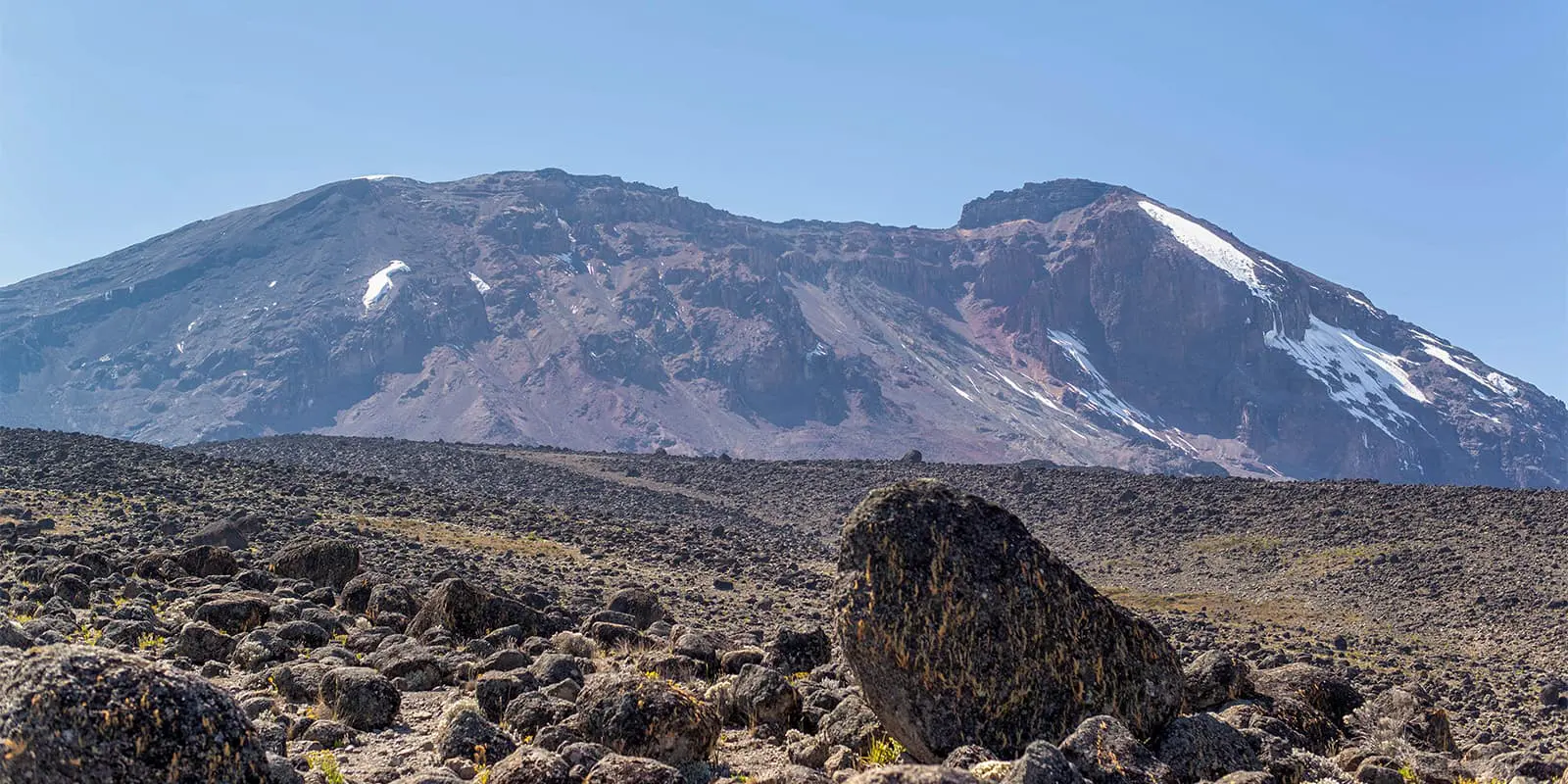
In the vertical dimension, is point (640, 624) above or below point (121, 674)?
below

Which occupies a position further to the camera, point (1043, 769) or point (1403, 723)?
point (1403, 723)

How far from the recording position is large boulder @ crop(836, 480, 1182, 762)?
9242 millimetres

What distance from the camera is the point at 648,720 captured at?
9.29 metres

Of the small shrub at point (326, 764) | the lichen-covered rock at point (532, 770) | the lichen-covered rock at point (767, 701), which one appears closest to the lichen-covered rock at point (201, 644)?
the small shrub at point (326, 764)

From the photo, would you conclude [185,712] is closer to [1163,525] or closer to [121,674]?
[121,674]

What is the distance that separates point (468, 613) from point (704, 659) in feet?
13.1

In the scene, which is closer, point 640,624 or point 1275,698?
point 1275,698

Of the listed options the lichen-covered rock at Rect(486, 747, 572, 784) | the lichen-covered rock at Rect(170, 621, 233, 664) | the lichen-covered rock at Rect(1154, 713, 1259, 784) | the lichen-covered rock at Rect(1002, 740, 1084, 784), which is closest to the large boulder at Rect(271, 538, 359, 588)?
the lichen-covered rock at Rect(170, 621, 233, 664)

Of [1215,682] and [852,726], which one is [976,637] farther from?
Answer: [1215,682]

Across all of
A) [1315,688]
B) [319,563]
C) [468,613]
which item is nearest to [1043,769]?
[1315,688]

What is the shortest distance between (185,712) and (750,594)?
29120 millimetres

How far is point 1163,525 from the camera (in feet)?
190

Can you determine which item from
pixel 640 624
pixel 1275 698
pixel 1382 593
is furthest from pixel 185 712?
pixel 1382 593

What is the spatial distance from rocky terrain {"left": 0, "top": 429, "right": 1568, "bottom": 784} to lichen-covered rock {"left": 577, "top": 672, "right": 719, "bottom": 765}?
0.02 meters
